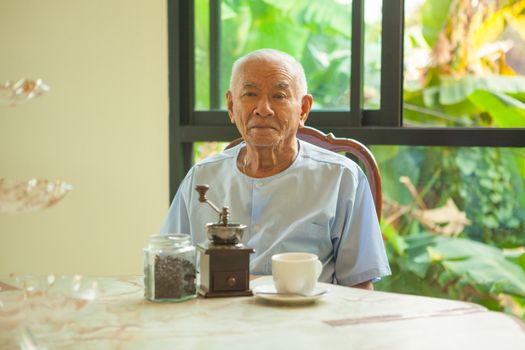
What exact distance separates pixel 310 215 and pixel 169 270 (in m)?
0.59

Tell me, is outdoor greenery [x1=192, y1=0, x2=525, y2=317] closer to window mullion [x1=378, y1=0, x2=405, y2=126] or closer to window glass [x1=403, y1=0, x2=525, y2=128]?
window glass [x1=403, y1=0, x2=525, y2=128]

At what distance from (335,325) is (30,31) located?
7.74ft

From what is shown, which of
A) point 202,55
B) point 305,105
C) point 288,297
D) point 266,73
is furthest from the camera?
point 202,55

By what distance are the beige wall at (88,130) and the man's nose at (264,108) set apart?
43.7 inches

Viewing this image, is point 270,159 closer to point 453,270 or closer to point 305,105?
point 305,105

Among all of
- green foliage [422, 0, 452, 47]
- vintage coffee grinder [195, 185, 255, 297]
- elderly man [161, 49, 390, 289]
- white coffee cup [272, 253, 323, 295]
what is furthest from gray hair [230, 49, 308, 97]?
green foliage [422, 0, 452, 47]

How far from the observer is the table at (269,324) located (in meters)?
1.33

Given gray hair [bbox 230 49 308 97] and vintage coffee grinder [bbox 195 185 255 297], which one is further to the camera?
gray hair [bbox 230 49 308 97]

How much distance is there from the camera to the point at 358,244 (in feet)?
6.88

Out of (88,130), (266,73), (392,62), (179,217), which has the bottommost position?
(179,217)

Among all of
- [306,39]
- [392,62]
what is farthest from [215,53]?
[392,62]

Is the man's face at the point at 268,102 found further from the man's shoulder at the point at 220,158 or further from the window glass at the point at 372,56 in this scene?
the window glass at the point at 372,56

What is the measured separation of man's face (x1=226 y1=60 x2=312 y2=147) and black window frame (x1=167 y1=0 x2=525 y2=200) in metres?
0.70

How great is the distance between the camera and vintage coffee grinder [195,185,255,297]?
165 cm
